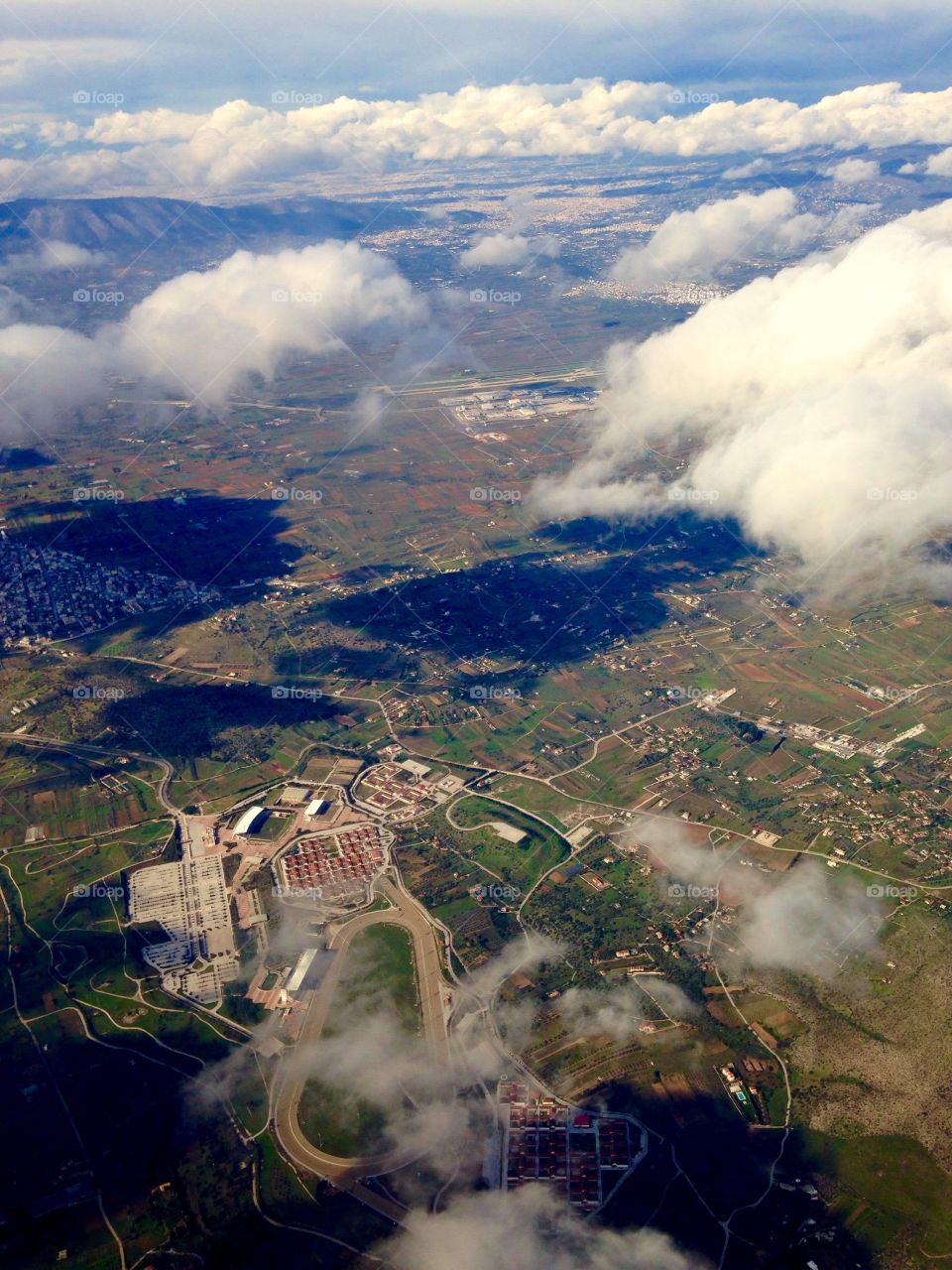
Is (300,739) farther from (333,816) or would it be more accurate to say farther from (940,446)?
(940,446)

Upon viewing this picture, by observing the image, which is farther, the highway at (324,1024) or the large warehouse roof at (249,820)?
the large warehouse roof at (249,820)

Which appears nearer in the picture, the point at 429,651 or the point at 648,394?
the point at 429,651

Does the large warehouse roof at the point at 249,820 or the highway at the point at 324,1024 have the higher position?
the large warehouse roof at the point at 249,820

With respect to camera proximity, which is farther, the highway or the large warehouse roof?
the large warehouse roof

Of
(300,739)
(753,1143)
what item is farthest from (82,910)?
(753,1143)

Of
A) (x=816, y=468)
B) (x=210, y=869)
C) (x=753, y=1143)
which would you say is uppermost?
(x=816, y=468)

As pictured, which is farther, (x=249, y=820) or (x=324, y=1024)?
(x=249, y=820)

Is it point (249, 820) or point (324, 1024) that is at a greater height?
point (249, 820)

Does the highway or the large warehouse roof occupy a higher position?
the large warehouse roof
